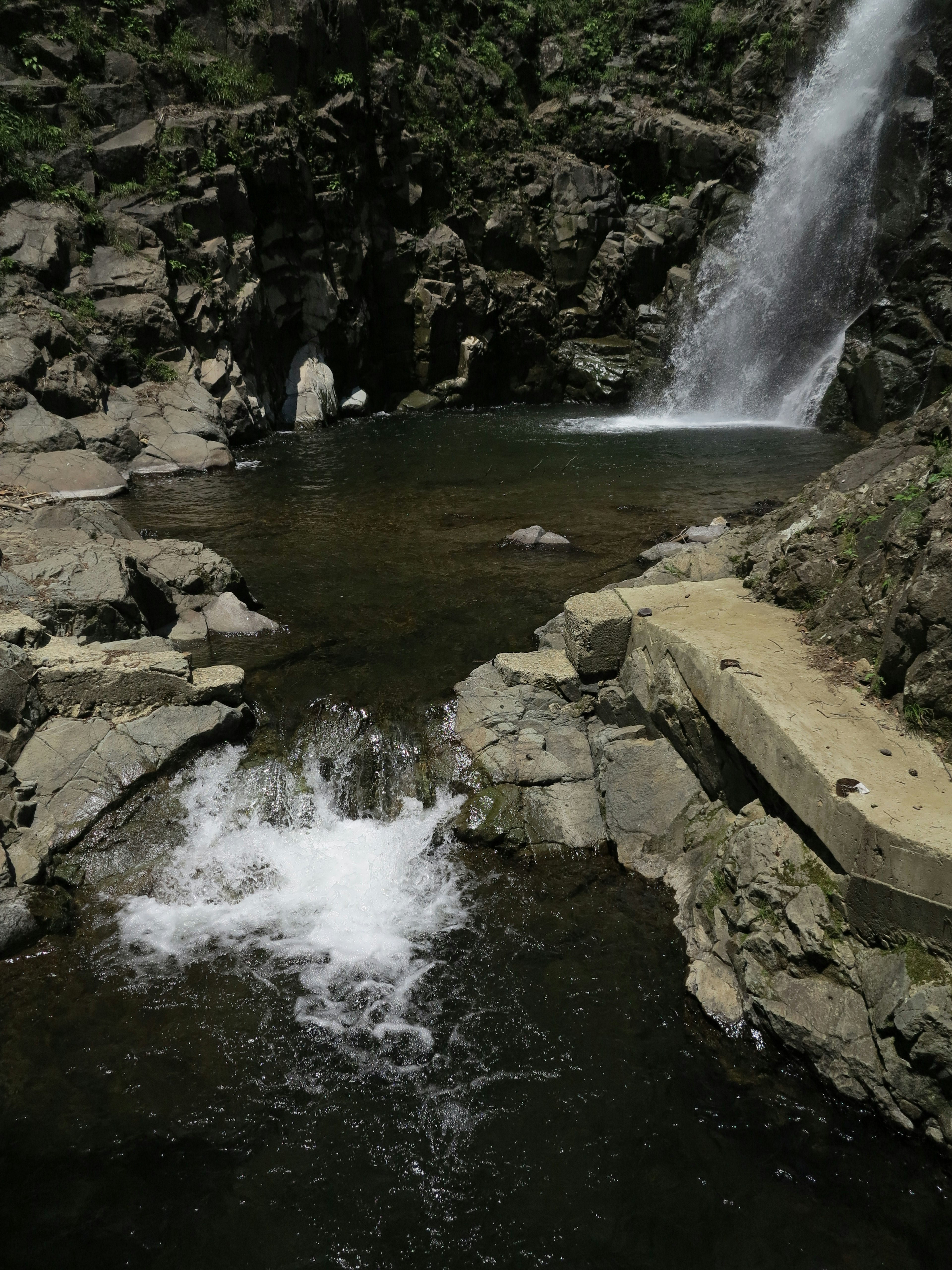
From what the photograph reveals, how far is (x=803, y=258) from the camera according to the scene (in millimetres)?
22594

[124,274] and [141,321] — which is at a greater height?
[124,274]

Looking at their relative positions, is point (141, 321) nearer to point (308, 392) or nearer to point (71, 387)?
point (71, 387)

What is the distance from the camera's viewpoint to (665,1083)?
3.90 meters

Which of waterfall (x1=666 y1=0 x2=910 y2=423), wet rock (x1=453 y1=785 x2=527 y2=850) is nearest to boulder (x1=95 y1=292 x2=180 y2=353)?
waterfall (x1=666 y1=0 x2=910 y2=423)

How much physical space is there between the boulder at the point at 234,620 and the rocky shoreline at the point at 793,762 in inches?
102

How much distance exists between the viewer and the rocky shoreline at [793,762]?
11.8ft

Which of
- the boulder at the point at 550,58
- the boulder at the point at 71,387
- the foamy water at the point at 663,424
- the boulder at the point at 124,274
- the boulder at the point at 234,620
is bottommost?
the boulder at the point at 234,620

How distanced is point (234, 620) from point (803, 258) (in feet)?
70.5

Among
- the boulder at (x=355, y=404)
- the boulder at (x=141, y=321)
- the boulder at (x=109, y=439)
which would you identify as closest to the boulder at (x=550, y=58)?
the boulder at (x=355, y=404)

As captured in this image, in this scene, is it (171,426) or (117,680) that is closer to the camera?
(117,680)

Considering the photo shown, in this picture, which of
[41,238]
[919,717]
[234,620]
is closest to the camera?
[919,717]

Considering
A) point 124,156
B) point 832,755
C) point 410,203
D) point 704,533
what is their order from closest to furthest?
point 832,755 → point 704,533 → point 124,156 → point 410,203

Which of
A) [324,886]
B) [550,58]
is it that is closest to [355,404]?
[550,58]

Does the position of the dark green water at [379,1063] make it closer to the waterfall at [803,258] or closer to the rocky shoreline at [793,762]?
the rocky shoreline at [793,762]
